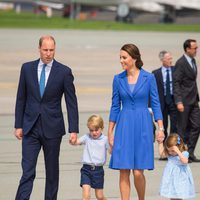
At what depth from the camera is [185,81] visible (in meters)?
14.1

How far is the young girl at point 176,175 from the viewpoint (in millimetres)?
9602

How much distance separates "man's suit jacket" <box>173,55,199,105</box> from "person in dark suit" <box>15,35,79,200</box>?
15.0ft

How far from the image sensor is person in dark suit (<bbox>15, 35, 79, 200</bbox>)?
31.1ft

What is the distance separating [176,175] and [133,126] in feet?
2.25

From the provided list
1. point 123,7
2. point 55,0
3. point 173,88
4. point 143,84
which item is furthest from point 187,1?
point 143,84

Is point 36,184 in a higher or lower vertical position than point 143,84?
lower

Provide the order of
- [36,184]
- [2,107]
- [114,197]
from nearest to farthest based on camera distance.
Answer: [114,197]
[36,184]
[2,107]

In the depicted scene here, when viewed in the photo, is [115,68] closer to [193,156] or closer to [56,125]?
[193,156]

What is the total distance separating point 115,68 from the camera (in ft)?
104

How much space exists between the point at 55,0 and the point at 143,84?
5937 cm

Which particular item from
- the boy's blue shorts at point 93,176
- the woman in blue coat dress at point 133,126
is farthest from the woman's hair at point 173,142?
the boy's blue shorts at point 93,176

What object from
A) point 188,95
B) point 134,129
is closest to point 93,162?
point 134,129

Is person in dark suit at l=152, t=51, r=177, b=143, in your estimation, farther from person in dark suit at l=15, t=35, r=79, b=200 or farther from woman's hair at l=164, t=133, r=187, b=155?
person in dark suit at l=15, t=35, r=79, b=200

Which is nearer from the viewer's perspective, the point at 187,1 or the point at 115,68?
the point at 115,68
